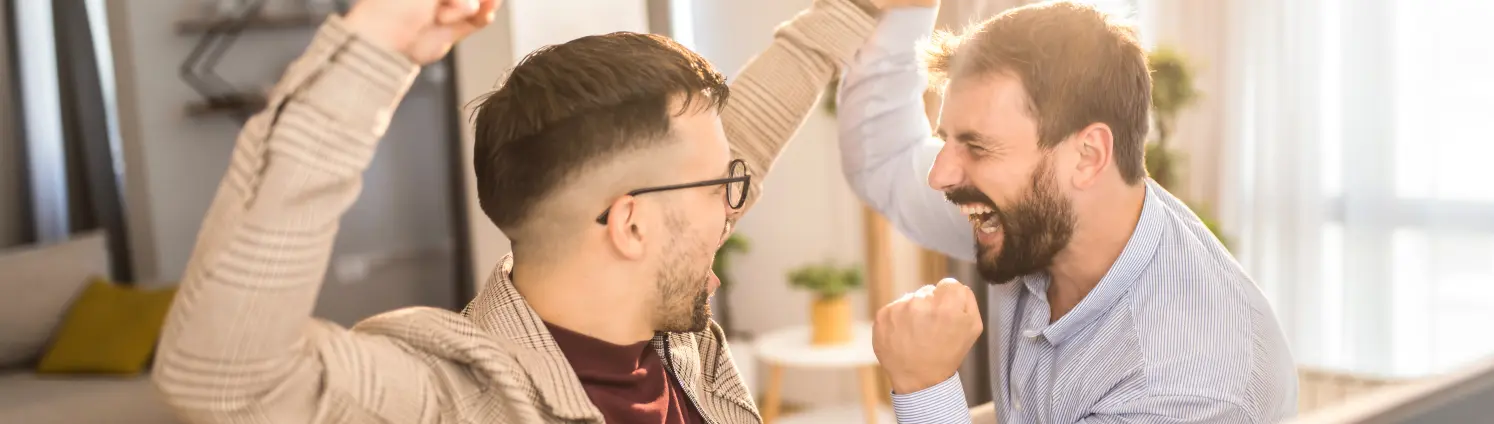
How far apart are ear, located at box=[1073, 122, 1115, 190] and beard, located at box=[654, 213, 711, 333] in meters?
0.48

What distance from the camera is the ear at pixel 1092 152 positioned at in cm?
134

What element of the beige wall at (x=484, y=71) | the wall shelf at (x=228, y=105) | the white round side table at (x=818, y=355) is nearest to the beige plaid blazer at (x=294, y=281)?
the beige wall at (x=484, y=71)

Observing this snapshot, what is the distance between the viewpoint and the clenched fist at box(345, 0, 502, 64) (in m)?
0.78

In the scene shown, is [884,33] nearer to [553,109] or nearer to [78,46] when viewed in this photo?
[553,109]

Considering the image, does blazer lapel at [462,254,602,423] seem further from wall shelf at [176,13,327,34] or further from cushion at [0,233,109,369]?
wall shelf at [176,13,327,34]

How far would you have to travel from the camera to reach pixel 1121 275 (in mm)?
1352

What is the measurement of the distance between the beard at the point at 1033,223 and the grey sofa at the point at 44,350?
2784 millimetres

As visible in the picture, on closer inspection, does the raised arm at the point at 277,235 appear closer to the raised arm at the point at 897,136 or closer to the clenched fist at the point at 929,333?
the clenched fist at the point at 929,333

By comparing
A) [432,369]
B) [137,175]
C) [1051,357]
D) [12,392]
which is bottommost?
[12,392]

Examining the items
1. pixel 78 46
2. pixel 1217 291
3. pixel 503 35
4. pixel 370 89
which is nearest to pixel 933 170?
pixel 1217 291

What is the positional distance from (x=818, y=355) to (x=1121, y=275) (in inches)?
88.3

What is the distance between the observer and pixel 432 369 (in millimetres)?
945

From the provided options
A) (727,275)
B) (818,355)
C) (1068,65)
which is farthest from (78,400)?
(1068,65)

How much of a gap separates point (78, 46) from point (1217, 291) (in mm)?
4089
